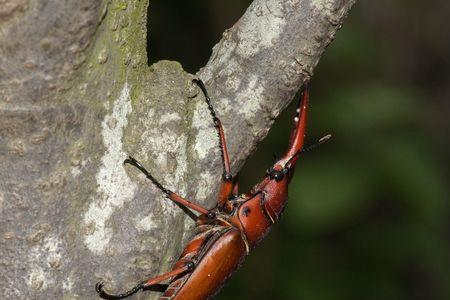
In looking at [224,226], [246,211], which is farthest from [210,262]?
[246,211]

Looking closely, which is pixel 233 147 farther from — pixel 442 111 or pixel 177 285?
pixel 442 111

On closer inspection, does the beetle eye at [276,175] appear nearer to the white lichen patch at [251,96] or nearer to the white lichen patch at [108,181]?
the white lichen patch at [251,96]

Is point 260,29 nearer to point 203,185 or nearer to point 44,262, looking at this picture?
point 203,185

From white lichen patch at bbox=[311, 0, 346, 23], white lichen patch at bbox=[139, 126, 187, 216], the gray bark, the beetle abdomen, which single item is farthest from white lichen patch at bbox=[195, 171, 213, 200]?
white lichen patch at bbox=[311, 0, 346, 23]

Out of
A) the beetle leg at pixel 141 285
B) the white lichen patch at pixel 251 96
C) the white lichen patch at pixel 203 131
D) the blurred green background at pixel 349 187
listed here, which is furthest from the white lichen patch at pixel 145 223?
the blurred green background at pixel 349 187

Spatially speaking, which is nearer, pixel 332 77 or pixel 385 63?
pixel 332 77

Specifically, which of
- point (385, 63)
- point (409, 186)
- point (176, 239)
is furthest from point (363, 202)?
point (176, 239)
